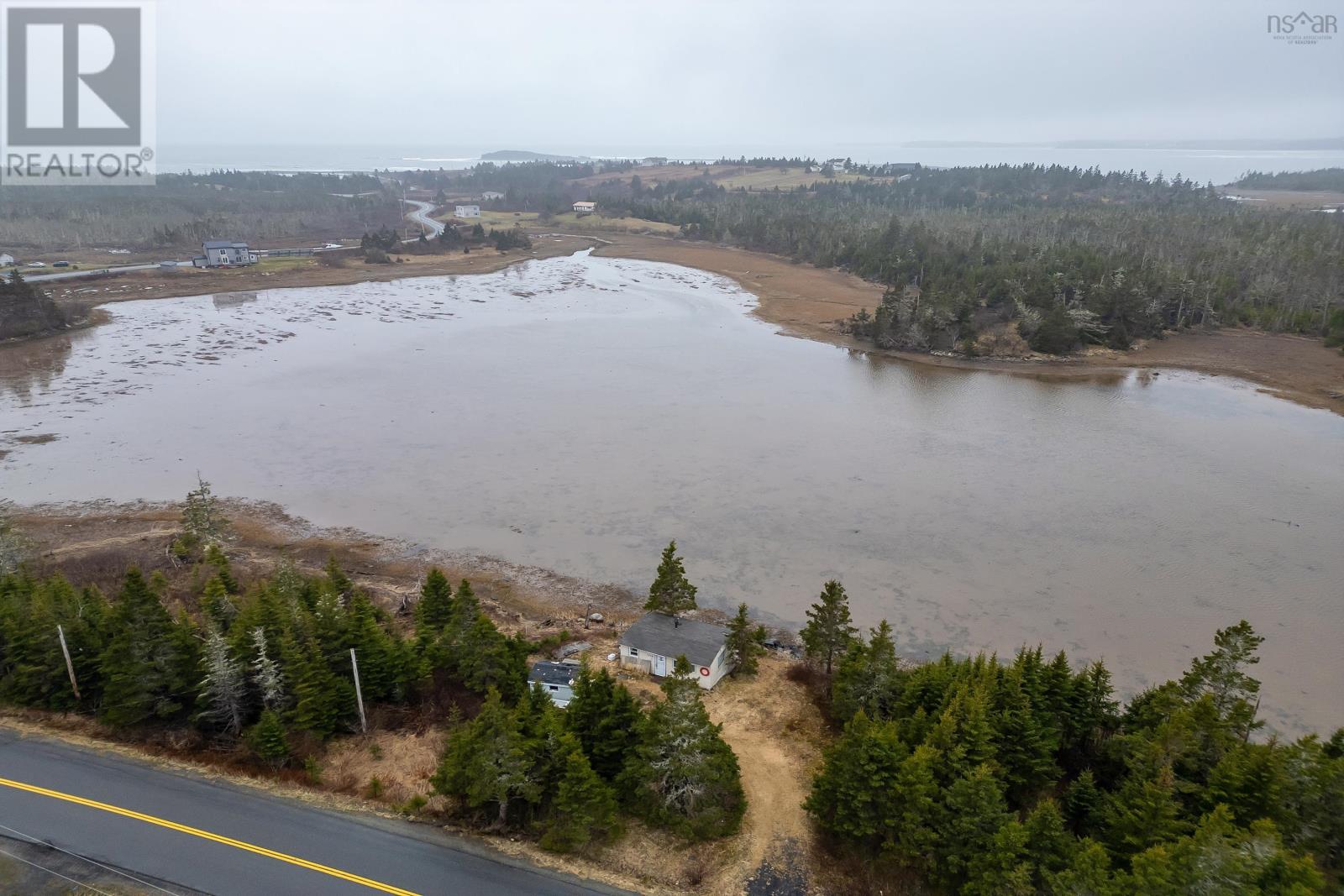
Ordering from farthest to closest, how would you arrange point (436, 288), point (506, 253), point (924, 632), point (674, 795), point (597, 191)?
1. point (597, 191)
2. point (506, 253)
3. point (436, 288)
4. point (924, 632)
5. point (674, 795)

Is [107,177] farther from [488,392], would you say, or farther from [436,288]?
Answer: [488,392]

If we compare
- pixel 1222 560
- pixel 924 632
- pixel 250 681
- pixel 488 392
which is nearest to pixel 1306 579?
pixel 1222 560

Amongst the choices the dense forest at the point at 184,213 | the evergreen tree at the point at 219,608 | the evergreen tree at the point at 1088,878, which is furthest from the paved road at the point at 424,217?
the evergreen tree at the point at 1088,878

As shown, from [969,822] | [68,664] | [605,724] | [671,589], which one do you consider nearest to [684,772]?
[605,724]

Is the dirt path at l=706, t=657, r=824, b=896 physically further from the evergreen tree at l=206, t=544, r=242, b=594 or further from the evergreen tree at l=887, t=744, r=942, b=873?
the evergreen tree at l=206, t=544, r=242, b=594

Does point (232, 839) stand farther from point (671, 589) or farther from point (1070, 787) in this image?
point (1070, 787)

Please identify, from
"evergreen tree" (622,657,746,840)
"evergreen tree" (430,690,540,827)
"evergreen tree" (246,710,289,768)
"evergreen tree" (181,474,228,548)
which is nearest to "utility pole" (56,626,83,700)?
"evergreen tree" (246,710,289,768)
